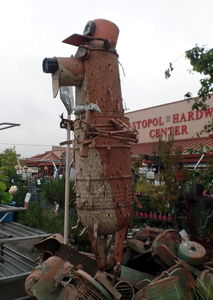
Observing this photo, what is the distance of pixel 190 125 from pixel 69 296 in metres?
11.6

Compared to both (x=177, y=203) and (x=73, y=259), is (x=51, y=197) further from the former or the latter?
(x=73, y=259)

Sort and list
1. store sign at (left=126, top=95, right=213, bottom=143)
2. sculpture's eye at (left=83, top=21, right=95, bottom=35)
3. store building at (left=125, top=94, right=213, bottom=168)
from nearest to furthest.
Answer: sculpture's eye at (left=83, top=21, right=95, bottom=35) < store building at (left=125, top=94, right=213, bottom=168) < store sign at (left=126, top=95, right=213, bottom=143)

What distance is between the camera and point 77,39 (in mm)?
1892

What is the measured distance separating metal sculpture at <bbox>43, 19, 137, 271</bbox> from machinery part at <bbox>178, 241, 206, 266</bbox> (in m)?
0.37

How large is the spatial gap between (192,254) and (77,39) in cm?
143

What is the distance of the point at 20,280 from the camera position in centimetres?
212

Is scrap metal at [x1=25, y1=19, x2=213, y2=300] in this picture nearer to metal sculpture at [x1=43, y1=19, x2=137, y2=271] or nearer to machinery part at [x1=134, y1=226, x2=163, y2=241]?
metal sculpture at [x1=43, y1=19, x2=137, y2=271]

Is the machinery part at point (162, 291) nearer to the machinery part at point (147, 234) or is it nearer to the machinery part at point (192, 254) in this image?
the machinery part at point (192, 254)

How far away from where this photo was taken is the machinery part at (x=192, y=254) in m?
1.58

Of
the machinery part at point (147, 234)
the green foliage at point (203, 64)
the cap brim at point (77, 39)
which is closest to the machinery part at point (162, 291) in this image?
the machinery part at point (147, 234)

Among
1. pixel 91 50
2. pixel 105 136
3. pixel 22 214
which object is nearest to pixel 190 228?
pixel 105 136

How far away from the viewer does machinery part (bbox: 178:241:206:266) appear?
1.58 m

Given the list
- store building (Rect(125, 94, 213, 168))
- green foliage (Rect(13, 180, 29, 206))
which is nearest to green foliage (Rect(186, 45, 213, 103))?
green foliage (Rect(13, 180, 29, 206))

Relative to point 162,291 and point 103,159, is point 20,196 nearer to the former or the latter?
point 103,159
